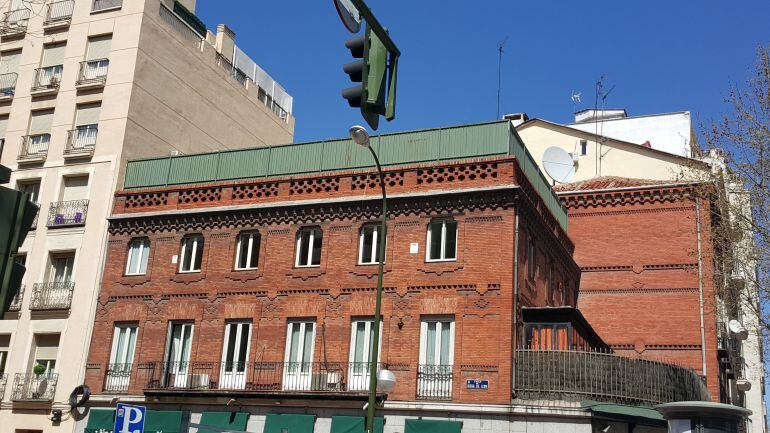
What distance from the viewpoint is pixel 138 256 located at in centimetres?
3055

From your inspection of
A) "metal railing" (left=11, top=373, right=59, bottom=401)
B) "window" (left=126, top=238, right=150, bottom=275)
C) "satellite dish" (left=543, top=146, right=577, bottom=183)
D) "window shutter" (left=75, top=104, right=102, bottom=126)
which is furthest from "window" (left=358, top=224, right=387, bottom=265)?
"window shutter" (left=75, top=104, right=102, bottom=126)

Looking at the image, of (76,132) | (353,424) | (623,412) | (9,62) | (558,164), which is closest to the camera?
(623,412)

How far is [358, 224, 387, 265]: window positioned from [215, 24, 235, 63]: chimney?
16.6 m

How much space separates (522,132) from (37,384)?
77.4 feet

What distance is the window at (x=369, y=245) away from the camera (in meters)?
26.7

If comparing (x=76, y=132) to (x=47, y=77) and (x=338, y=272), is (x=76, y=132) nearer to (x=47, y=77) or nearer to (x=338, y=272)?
(x=47, y=77)

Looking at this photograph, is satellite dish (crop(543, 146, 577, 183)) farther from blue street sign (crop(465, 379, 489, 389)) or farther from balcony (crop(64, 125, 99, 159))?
balcony (crop(64, 125, 99, 159))

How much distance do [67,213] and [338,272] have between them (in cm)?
1170

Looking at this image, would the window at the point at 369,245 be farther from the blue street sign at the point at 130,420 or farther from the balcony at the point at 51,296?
the blue street sign at the point at 130,420

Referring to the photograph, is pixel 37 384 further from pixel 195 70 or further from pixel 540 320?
pixel 540 320

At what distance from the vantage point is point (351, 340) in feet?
84.9

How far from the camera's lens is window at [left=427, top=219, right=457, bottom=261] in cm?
2586

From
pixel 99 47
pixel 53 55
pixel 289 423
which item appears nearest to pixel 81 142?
pixel 99 47

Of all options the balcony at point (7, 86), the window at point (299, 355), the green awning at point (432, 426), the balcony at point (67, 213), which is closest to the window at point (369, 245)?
the window at point (299, 355)
